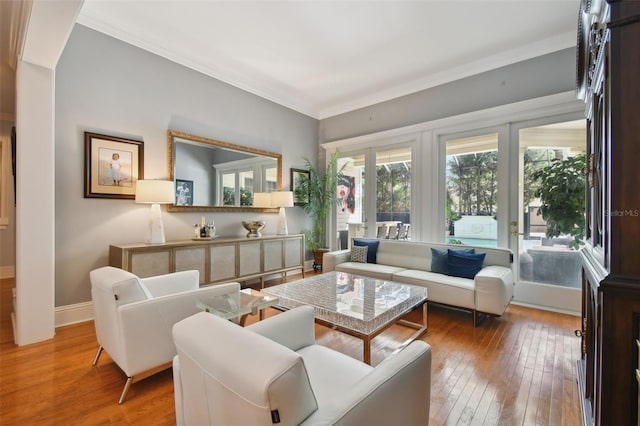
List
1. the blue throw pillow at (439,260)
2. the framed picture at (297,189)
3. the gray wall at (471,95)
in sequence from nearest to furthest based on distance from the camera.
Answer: the gray wall at (471,95), the blue throw pillow at (439,260), the framed picture at (297,189)

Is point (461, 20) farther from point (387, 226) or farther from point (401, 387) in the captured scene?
point (401, 387)

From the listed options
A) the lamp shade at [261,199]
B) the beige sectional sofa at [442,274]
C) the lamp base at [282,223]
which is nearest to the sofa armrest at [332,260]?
the beige sectional sofa at [442,274]

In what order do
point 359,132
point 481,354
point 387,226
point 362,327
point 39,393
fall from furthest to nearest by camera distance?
point 359,132, point 387,226, point 481,354, point 362,327, point 39,393

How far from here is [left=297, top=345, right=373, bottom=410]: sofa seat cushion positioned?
1173 millimetres

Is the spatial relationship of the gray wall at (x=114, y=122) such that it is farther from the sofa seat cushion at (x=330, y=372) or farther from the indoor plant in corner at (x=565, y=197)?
the indoor plant in corner at (x=565, y=197)

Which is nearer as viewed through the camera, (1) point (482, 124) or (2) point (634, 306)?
(2) point (634, 306)

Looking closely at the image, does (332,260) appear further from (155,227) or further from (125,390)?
(125,390)

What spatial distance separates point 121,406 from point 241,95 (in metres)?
4.01

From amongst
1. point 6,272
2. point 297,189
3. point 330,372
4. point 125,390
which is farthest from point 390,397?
point 6,272

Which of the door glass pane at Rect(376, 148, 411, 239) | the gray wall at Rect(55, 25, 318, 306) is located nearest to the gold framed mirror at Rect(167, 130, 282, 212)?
the gray wall at Rect(55, 25, 318, 306)

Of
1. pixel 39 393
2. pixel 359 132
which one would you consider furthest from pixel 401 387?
pixel 359 132

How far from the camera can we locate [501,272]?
303 centimetres

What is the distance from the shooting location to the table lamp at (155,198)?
3.16 meters

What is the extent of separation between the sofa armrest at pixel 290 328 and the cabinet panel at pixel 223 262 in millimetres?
2303
